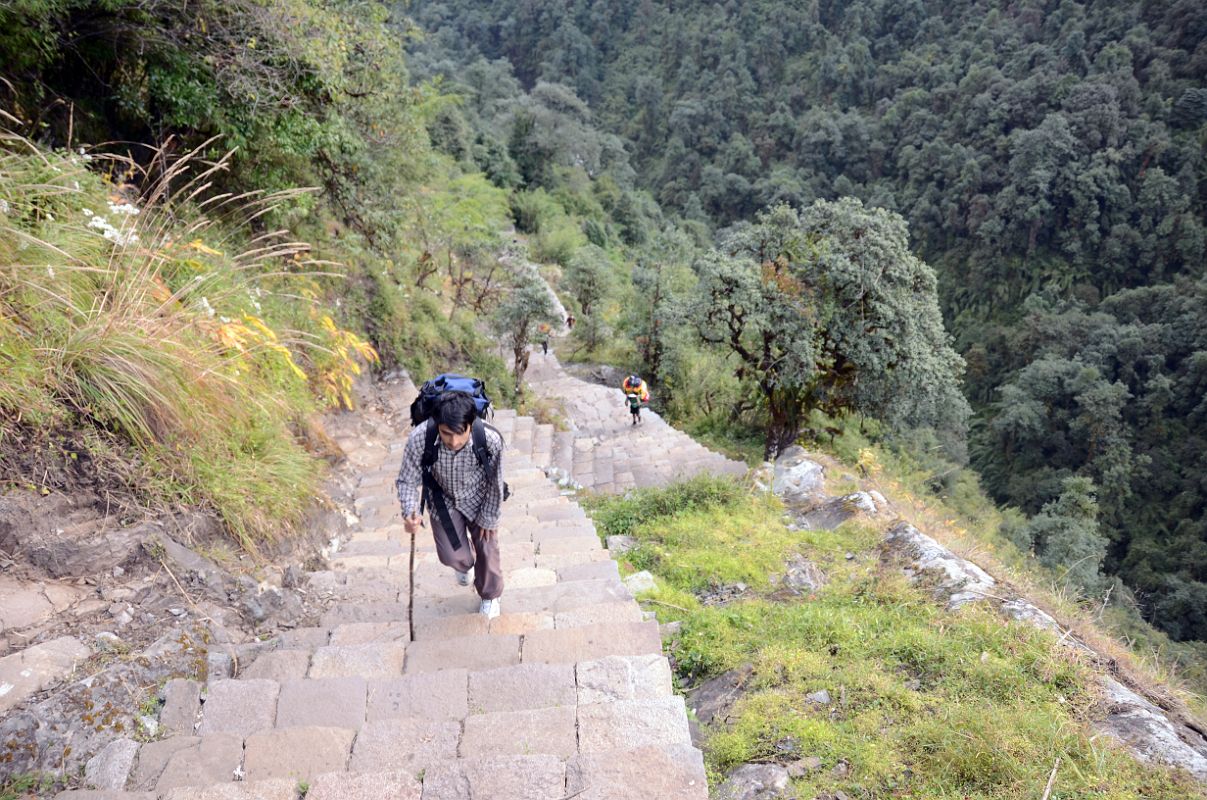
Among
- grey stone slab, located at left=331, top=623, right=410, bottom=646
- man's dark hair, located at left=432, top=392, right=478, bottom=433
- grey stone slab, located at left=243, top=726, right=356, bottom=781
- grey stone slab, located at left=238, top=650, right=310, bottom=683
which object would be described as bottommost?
grey stone slab, located at left=331, top=623, right=410, bottom=646

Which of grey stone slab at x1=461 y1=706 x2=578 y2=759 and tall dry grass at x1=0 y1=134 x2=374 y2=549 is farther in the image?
tall dry grass at x1=0 y1=134 x2=374 y2=549

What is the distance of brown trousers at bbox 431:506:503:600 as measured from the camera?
339cm

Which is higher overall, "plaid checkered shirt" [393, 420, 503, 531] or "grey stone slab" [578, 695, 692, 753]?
"plaid checkered shirt" [393, 420, 503, 531]

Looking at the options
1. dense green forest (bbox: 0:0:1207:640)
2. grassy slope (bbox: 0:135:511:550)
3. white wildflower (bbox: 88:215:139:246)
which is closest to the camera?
grassy slope (bbox: 0:135:511:550)

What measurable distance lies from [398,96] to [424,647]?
328 inches

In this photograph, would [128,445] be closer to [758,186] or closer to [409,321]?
[409,321]

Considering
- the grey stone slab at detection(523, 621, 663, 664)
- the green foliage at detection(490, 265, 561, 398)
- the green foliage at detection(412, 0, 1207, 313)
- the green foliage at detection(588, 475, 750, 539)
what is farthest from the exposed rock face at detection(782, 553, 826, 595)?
the green foliage at detection(412, 0, 1207, 313)

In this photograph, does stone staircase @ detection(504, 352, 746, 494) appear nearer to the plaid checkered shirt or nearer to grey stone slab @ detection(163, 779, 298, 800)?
the plaid checkered shirt

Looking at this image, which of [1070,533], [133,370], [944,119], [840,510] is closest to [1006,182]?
[944,119]

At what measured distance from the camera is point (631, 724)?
248cm

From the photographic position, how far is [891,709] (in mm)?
2916

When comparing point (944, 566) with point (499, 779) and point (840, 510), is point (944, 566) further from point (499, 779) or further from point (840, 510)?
point (499, 779)

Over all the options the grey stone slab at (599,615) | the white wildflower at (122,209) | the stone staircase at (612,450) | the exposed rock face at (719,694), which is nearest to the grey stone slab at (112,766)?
the grey stone slab at (599,615)

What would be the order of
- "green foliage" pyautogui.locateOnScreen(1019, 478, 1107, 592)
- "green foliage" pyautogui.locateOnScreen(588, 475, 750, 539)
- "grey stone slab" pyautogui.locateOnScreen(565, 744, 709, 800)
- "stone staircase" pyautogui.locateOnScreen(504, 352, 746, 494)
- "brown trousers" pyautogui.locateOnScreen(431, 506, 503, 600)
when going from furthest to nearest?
"green foliage" pyautogui.locateOnScreen(1019, 478, 1107, 592) < "stone staircase" pyautogui.locateOnScreen(504, 352, 746, 494) < "green foliage" pyautogui.locateOnScreen(588, 475, 750, 539) < "brown trousers" pyautogui.locateOnScreen(431, 506, 503, 600) < "grey stone slab" pyautogui.locateOnScreen(565, 744, 709, 800)
